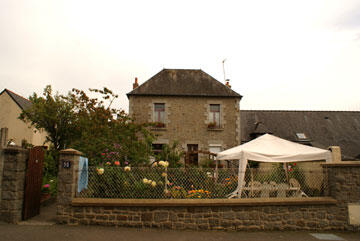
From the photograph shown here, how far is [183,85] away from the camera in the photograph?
16188 millimetres

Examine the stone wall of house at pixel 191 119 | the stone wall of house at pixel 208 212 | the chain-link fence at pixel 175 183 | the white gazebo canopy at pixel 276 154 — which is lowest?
the stone wall of house at pixel 208 212

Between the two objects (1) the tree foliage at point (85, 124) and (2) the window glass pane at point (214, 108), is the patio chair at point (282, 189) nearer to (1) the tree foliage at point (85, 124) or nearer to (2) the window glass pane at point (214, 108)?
(1) the tree foliage at point (85, 124)

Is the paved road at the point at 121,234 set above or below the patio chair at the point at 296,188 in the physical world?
below

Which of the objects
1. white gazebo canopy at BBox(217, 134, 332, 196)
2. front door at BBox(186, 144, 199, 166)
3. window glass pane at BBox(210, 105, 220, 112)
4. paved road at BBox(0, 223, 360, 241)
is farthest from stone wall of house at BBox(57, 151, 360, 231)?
window glass pane at BBox(210, 105, 220, 112)

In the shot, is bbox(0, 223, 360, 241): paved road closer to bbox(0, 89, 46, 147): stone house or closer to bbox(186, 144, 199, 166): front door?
bbox(186, 144, 199, 166): front door

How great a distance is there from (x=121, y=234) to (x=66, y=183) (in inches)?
71.6

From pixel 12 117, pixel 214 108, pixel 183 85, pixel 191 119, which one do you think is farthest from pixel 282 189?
pixel 12 117

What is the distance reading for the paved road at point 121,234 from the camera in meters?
4.76

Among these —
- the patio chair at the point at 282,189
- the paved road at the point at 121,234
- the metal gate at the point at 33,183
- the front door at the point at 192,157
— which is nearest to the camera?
the paved road at the point at 121,234

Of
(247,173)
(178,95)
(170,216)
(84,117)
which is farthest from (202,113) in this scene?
(170,216)

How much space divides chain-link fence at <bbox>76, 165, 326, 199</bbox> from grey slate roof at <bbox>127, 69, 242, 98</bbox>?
973cm

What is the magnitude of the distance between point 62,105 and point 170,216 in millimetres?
8651

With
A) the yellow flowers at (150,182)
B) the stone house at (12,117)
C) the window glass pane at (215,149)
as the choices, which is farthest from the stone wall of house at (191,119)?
the stone house at (12,117)

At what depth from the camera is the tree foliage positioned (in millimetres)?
9289
